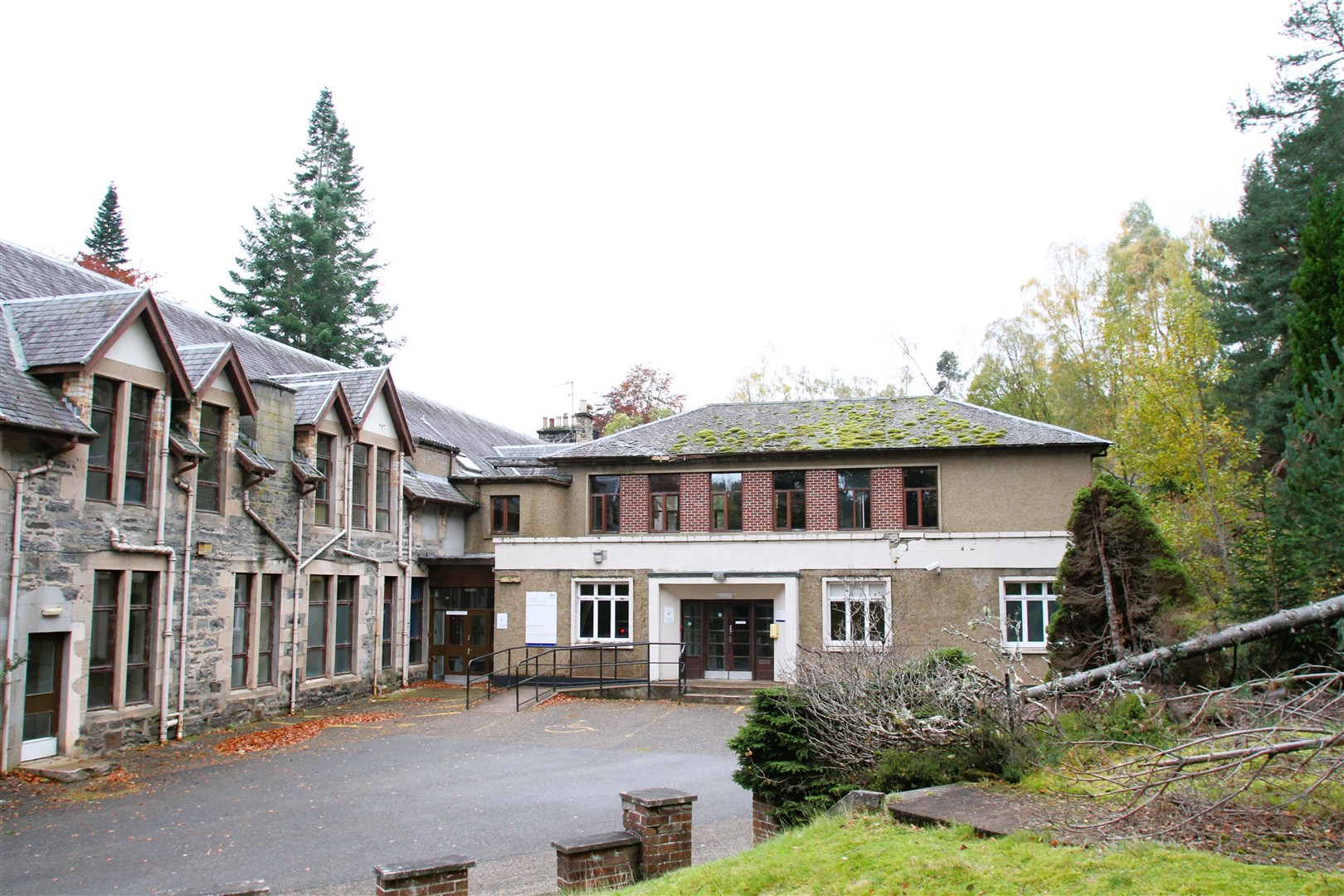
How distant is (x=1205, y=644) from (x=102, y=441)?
16.5 metres

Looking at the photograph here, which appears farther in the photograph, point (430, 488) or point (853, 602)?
point (430, 488)

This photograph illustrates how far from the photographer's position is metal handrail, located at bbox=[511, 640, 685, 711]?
78.6 ft

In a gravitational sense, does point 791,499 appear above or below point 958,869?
above

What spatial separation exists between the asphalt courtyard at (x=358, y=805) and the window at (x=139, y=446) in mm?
4412

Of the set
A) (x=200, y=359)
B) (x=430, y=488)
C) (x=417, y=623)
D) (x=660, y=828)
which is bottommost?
(x=660, y=828)

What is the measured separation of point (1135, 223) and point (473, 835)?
39.0 meters

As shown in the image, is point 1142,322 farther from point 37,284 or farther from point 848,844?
point 37,284

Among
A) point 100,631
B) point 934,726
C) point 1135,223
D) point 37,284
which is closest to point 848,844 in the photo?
Result: point 934,726

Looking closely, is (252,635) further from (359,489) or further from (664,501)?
(664,501)

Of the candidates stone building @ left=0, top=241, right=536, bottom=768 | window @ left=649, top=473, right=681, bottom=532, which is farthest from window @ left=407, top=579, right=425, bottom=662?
window @ left=649, top=473, right=681, bottom=532

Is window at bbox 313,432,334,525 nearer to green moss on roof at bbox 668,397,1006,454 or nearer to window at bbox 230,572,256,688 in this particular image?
window at bbox 230,572,256,688

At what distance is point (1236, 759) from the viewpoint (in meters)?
5.73

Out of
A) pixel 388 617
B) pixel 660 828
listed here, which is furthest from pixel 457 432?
pixel 660 828

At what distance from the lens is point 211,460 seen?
63.2 ft
